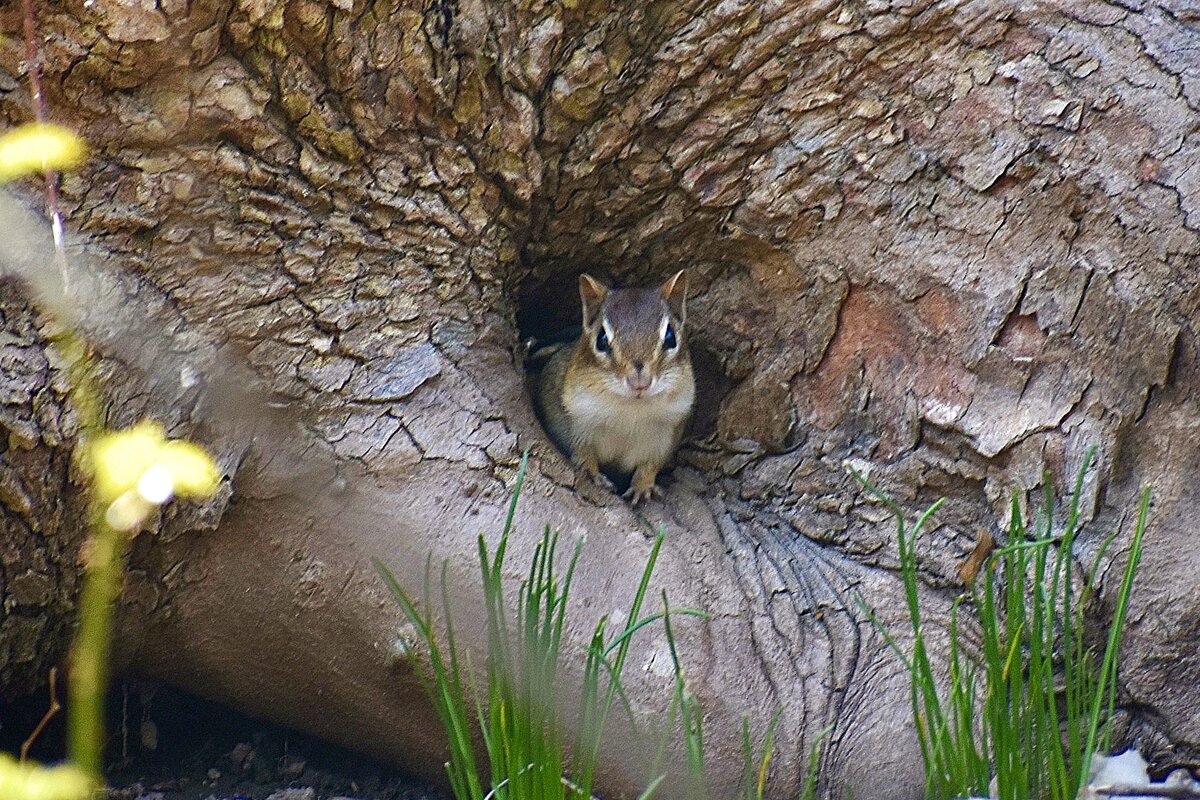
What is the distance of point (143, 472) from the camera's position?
2879mm

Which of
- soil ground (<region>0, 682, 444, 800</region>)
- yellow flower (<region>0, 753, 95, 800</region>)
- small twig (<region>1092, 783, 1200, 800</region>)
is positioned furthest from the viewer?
soil ground (<region>0, 682, 444, 800</region>)

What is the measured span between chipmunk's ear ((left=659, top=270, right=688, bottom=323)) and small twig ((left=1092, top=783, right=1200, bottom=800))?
1936mm

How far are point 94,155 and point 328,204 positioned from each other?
0.57 m

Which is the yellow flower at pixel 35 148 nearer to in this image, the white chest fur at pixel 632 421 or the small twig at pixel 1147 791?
the white chest fur at pixel 632 421

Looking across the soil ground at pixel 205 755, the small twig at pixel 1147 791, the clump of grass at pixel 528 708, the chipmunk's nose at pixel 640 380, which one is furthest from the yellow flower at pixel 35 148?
the small twig at pixel 1147 791

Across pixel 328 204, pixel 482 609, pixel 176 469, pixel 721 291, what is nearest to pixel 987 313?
pixel 721 291

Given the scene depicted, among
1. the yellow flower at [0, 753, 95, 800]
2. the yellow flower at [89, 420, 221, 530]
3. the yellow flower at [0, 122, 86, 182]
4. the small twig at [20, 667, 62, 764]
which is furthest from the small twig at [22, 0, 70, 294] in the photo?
the yellow flower at [0, 753, 95, 800]

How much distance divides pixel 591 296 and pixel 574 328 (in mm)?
612

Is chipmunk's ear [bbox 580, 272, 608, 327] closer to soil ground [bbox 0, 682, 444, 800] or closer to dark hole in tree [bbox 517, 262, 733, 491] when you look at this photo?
dark hole in tree [bbox 517, 262, 733, 491]

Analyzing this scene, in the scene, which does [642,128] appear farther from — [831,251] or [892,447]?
[892,447]

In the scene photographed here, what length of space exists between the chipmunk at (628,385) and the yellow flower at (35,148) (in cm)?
167

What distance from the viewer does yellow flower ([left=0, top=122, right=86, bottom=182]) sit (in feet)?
8.67

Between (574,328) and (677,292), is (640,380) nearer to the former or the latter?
(677,292)

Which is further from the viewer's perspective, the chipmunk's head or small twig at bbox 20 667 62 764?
the chipmunk's head
